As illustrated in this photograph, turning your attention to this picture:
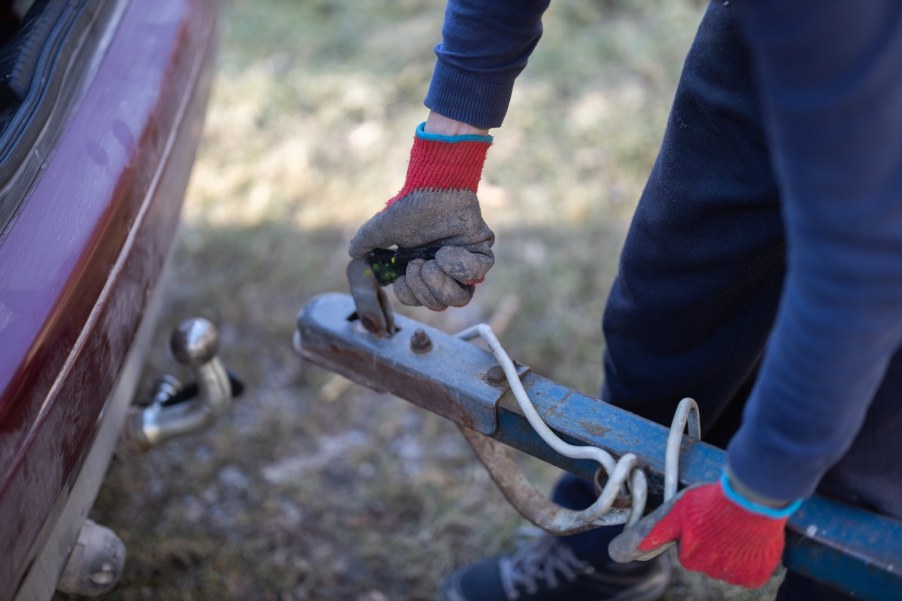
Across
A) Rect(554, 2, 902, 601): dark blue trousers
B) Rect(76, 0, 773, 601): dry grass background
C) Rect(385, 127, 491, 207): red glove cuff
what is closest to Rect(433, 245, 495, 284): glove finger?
Rect(385, 127, 491, 207): red glove cuff

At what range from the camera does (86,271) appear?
1322mm

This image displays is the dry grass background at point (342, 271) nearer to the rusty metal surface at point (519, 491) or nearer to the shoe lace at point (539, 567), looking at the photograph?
the shoe lace at point (539, 567)

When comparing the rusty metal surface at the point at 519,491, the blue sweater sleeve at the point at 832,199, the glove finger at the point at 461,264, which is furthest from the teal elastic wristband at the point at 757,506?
the glove finger at the point at 461,264

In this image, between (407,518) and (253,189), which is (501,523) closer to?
(407,518)

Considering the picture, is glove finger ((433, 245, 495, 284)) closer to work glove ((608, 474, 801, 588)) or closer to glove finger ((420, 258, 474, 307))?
glove finger ((420, 258, 474, 307))

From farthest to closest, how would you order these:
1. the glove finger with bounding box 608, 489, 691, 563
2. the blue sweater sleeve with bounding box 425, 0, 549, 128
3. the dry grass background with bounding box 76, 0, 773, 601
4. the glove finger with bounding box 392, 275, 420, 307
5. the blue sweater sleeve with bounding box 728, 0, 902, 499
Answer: the dry grass background with bounding box 76, 0, 773, 601
the glove finger with bounding box 392, 275, 420, 307
the blue sweater sleeve with bounding box 425, 0, 549, 128
the glove finger with bounding box 608, 489, 691, 563
the blue sweater sleeve with bounding box 728, 0, 902, 499

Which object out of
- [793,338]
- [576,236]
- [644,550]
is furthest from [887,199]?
[576,236]

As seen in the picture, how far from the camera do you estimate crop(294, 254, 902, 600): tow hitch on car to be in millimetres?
1094

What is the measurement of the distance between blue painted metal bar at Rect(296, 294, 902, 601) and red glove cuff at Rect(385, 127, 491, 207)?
27cm

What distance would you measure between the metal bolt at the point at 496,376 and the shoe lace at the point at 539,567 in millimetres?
674

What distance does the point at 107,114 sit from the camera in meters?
1.55

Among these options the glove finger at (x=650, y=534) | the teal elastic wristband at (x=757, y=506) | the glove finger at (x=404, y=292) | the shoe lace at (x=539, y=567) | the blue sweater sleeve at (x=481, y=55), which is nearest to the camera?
the teal elastic wristband at (x=757, y=506)

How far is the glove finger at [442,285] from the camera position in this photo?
4.43 feet

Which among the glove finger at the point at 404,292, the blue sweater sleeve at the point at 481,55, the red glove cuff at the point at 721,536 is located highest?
the blue sweater sleeve at the point at 481,55
